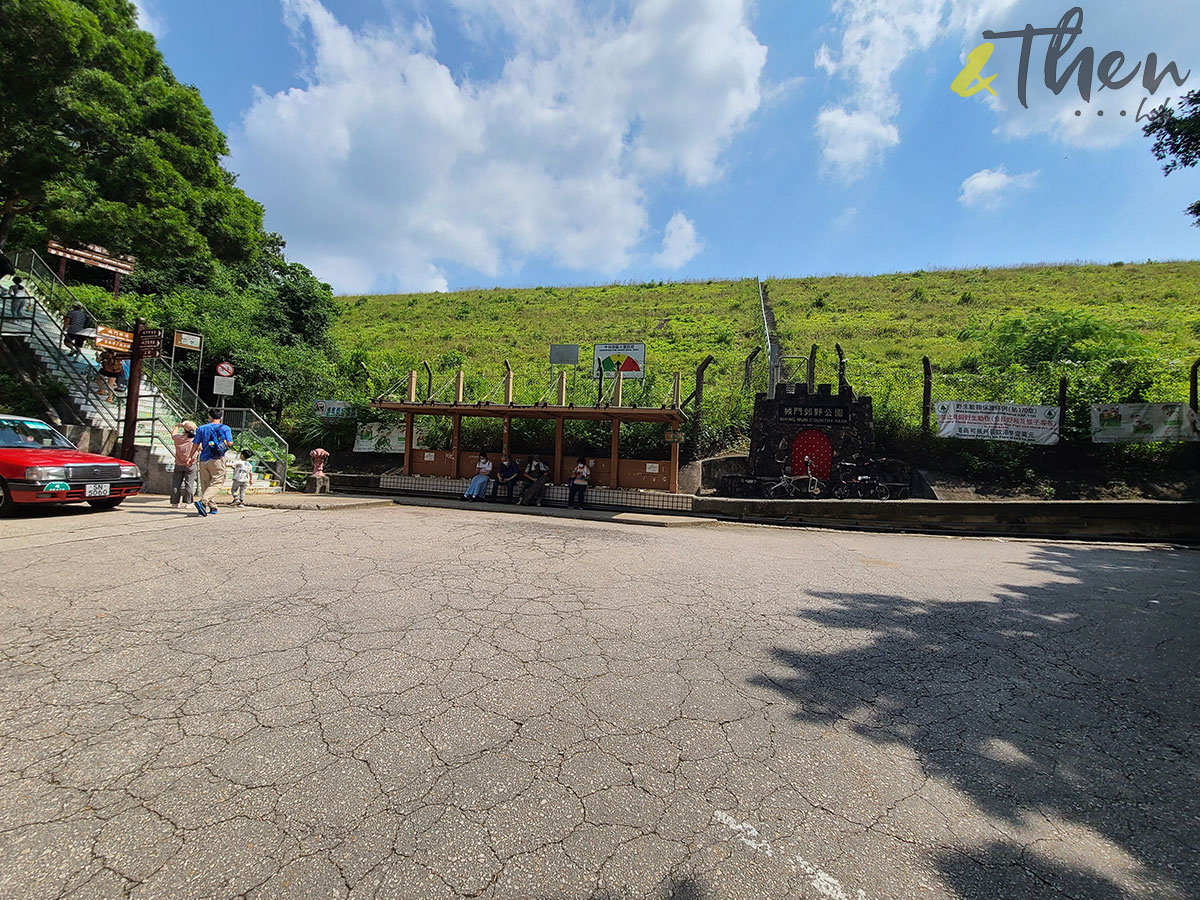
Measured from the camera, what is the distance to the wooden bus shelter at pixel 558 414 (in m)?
13.6

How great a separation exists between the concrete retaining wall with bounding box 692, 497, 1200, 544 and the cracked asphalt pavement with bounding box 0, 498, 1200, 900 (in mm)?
6020

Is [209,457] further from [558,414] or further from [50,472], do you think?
[558,414]

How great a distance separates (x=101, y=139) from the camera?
14297 millimetres

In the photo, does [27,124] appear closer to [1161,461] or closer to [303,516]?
[303,516]

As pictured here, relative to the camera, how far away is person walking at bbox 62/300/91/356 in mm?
15023

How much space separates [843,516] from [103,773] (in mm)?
12405

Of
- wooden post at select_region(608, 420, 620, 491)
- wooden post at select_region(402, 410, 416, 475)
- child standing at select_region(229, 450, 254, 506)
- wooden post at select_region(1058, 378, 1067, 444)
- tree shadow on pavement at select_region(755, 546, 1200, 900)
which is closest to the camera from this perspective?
tree shadow on pavement at select_region(755, 546, 1200, 900)

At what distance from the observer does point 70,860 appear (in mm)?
1985

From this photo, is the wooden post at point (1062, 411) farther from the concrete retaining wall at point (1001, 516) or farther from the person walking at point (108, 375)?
the person walking at point (108, 375)

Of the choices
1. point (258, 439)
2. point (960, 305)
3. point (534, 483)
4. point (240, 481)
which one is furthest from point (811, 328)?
point (240, 481)

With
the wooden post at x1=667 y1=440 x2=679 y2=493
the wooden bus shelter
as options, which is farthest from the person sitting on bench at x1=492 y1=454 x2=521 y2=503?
the wooden post at x1=667 y1=440 x2=679 y2=493

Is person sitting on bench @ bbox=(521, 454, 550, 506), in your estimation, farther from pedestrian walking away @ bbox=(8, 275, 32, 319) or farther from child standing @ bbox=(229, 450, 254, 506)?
pedestrian walking away @ bbox=(8, 275, 32, 319)

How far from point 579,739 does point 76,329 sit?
19410 millimetres

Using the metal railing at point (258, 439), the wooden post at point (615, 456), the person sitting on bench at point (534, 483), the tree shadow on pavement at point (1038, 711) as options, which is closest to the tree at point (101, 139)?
the metal railing at point (258, 439)
